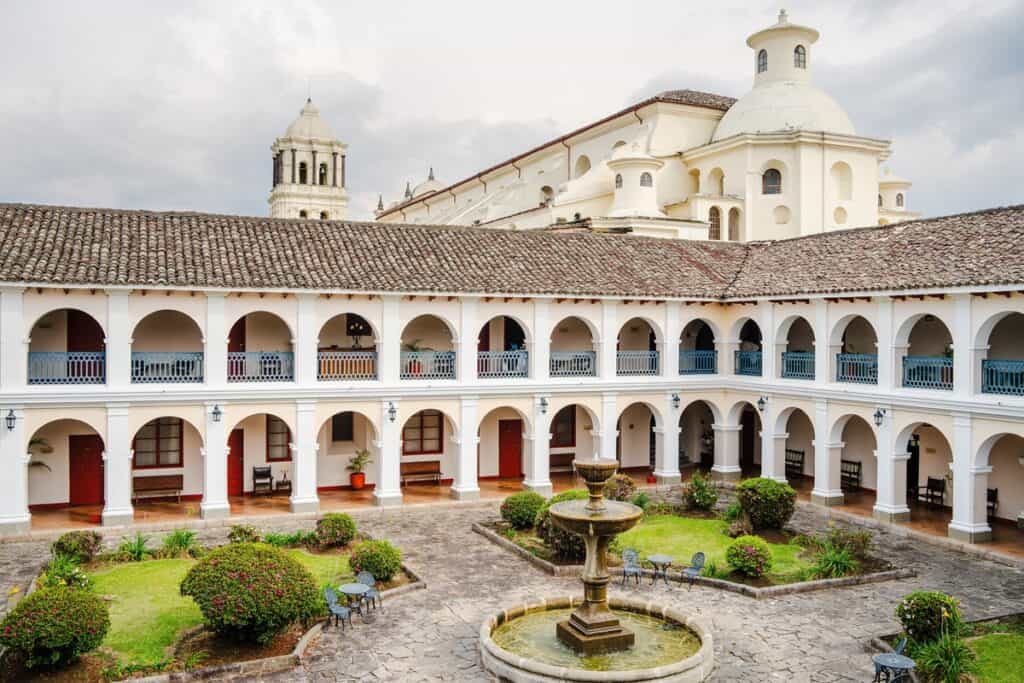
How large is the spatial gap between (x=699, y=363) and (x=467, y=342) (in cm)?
765

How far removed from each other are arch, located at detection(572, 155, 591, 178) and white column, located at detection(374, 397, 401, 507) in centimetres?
2012

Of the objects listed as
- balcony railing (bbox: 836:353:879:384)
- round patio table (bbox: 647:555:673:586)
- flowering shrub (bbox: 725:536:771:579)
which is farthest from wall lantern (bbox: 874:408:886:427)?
round patio table (bbox: 647:555:673:586)

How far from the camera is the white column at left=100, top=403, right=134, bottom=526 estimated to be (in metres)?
20.1

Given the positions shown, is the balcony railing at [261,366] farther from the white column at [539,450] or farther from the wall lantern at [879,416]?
the wall lantern at [879,416]

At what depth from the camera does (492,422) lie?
87.6 feet

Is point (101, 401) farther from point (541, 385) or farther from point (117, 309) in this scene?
point (541, 385)

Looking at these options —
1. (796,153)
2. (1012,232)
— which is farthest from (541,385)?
(796,153)

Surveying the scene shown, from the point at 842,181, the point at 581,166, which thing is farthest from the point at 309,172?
the point at 842,181

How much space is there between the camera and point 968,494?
61.6ft

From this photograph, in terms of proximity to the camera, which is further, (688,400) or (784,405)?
(688,400)

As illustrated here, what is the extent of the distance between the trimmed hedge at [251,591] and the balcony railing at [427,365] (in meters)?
10.8

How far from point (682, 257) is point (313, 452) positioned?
41.5 feet

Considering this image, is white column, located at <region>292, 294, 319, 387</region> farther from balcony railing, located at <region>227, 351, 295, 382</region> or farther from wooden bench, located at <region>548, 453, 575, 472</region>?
wooden bench, located at <region>548, 453, 575, 472</region>

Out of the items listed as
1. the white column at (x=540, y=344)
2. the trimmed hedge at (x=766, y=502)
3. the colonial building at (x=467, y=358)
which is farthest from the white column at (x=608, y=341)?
the trimmed hedge at (x=766, y=502)
